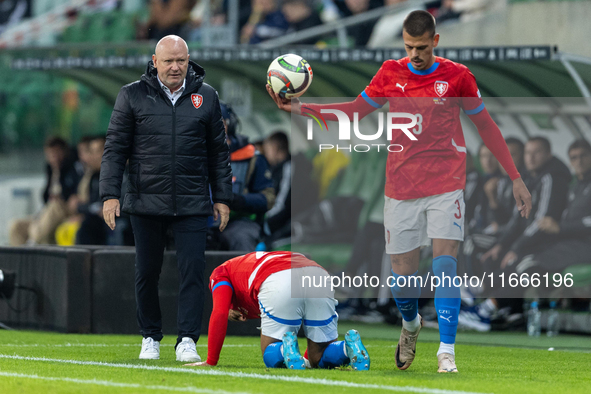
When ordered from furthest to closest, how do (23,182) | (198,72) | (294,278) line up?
(23,182) < (198,72) < (294,278)

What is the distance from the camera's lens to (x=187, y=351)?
633 centimetres

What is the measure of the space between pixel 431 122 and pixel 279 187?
5379mm

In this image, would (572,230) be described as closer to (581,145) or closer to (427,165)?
(581,145)

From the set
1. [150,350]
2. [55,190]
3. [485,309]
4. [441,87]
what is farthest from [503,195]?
[55,190]

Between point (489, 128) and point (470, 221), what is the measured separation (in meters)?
3.41

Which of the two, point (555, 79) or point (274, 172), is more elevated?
point (555, 79)

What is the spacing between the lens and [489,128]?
636 cm

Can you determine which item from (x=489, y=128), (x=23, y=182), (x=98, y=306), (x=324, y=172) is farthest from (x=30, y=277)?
(x=23, y=182)

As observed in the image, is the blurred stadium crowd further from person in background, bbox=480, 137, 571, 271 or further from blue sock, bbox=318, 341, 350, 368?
blue sock, bbox=318, 341, 350, 368

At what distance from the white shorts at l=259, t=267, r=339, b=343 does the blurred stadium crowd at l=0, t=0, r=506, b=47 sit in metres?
7.79

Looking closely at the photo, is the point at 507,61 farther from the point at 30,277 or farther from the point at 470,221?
the point at 30,277

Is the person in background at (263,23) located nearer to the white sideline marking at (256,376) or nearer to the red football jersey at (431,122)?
the red football jersey at (431,122)

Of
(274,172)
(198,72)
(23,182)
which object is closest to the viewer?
(198,72)

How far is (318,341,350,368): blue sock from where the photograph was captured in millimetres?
6004
